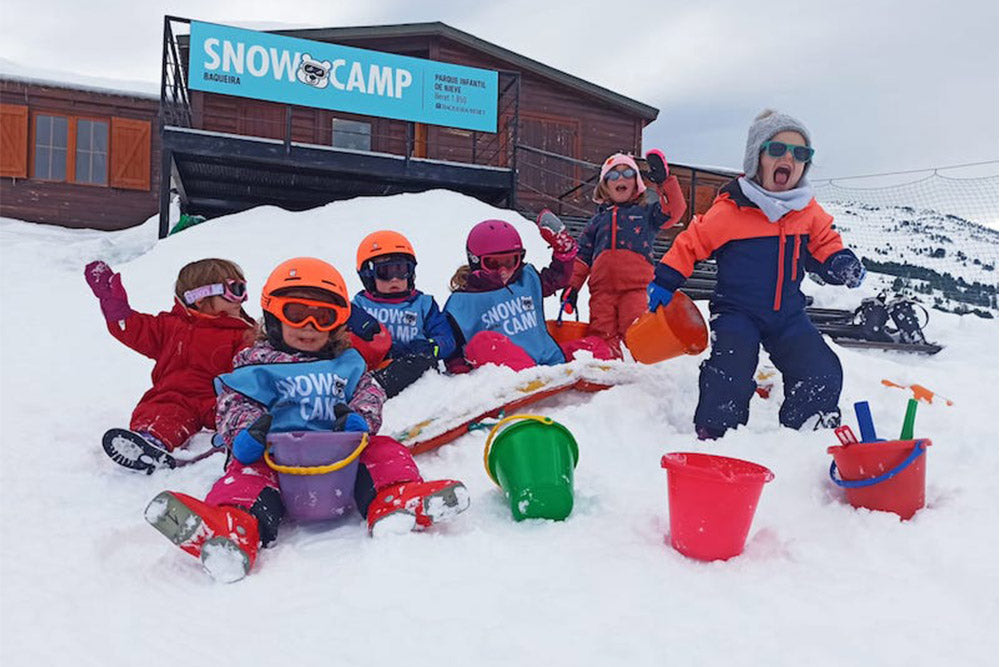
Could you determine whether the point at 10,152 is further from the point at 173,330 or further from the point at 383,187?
the point at 173,330

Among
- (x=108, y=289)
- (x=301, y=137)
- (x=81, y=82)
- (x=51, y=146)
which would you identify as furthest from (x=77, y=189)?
(x=108, y=289)

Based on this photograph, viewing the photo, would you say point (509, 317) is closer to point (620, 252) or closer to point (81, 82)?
point (620, 252)

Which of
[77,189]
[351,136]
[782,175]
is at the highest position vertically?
[351,136]

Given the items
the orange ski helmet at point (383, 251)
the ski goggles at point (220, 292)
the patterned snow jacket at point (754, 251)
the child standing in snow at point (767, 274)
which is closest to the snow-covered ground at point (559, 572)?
the child standing in snow at point (767, 274)

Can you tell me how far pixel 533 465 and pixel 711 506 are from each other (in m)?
0.59

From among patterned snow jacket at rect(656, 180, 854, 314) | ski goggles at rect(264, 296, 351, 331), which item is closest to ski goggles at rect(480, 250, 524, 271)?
patterned snow jacket at rect(656, 180, 854, 314)

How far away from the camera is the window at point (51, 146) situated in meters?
13.9

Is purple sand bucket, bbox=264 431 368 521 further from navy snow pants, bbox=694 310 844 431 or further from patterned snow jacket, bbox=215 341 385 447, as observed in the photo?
navy snow pants, bbox=694 310 844 431

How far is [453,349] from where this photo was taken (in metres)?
4.06

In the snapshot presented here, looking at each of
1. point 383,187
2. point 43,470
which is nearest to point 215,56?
point 383,187

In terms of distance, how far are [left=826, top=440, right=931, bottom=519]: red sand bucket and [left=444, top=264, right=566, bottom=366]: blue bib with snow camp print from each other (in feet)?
6.97

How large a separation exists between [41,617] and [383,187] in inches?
382

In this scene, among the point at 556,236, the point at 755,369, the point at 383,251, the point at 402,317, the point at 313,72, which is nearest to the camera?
the point at 755,369

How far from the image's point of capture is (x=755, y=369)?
9.88 feet
